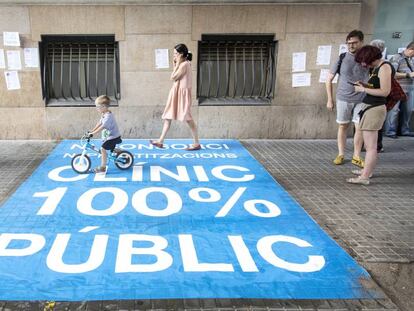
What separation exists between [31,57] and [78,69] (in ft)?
3.13

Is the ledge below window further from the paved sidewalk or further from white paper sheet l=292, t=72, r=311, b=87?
the paved sidewalk

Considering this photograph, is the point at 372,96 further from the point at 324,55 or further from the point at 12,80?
the point at 12,80

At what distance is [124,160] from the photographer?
618 centimetres

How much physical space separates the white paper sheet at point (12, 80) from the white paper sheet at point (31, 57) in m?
0.30

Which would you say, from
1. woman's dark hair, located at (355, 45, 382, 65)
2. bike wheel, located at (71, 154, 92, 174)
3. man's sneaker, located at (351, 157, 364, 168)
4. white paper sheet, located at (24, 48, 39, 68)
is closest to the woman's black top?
woman's dark hair, located at (355, 45, 382, 65)

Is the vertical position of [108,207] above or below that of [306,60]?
below

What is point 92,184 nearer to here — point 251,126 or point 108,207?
point 108,207

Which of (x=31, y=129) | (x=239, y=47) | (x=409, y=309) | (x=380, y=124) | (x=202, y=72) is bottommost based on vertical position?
(x=409, y=309)

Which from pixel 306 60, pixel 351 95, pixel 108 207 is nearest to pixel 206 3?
pixel 306 60

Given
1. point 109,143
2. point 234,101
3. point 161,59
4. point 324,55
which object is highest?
point 324,55

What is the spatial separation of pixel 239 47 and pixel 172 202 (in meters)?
4.83

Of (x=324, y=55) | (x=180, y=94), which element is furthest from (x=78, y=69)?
(x=324, y=55)

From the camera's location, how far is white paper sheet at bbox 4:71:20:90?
7.94 m

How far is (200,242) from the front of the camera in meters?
3.95
